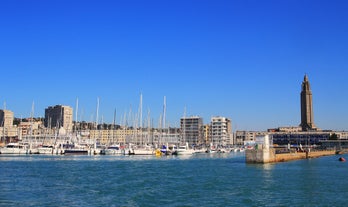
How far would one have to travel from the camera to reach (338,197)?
3525 cm

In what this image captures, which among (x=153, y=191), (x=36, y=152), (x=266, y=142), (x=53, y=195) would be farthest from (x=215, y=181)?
(x=36, y=152)

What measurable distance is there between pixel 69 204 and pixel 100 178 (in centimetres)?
1931

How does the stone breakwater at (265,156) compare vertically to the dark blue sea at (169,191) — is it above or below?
above

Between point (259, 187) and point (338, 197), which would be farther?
point (259, 187)

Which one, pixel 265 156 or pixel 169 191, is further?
pixel 265 156

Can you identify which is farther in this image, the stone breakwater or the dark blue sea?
the stone breakwater

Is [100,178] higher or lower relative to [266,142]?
lower

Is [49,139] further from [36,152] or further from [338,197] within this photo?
[338,197]

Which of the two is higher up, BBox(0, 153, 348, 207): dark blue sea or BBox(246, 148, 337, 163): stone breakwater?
BBox(246, 148, 337, 163): stone breakwater

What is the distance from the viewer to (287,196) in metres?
35.9

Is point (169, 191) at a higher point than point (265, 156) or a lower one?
lower

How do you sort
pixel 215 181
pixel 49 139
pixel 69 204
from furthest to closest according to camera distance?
pixel 49 139, pixel 215 181, pixel 69 204

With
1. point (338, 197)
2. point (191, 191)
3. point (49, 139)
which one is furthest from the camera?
point (49, 139)

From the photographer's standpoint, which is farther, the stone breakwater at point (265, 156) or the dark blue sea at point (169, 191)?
the stone breakwater at point (265, 156)
